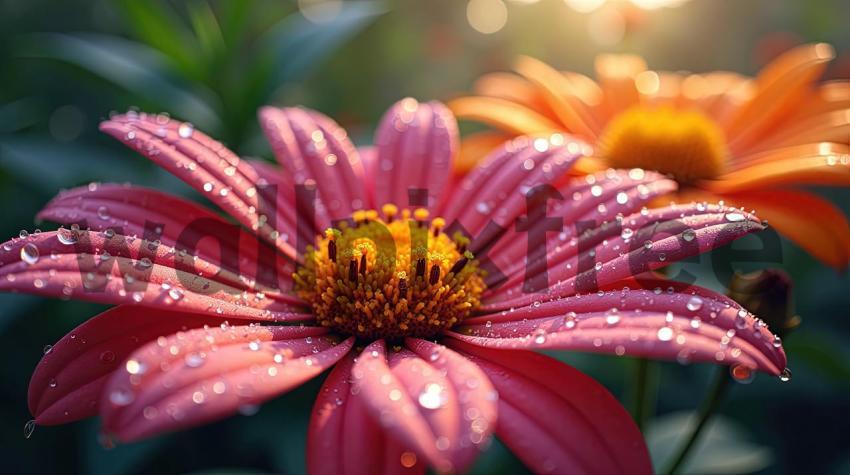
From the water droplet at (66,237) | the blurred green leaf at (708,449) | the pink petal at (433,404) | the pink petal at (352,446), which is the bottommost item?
the blurred green leaf at (708,449)

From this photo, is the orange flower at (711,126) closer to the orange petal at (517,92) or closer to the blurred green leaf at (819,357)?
the orange petal at (517,92)

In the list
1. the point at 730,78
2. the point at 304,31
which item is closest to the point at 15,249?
the point at 304,31

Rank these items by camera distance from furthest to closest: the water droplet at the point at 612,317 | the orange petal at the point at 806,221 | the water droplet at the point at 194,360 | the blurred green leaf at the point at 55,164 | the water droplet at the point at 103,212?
the blurred green leaf at the point at 55,164, the orange petal at the point at 806,221, the water droplet at the point at 103,212, the water droplet at the point at 612,317, the water droplet at the point at 194,360

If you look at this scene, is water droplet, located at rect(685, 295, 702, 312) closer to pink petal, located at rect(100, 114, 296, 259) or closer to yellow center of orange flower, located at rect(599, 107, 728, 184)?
pink petal, located at rect(100, 114, 296, 259)

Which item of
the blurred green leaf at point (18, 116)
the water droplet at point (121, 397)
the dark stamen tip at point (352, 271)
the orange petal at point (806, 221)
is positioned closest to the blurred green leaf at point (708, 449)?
the orange petal at point (806, 221)

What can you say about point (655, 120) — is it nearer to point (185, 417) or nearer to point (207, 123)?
point (207, 123)

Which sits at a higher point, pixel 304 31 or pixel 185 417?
pixel 304 31

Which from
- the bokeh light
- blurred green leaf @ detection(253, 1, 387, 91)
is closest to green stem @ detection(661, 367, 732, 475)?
blurred green leaf @ detection(253, 1, 387, 91)
